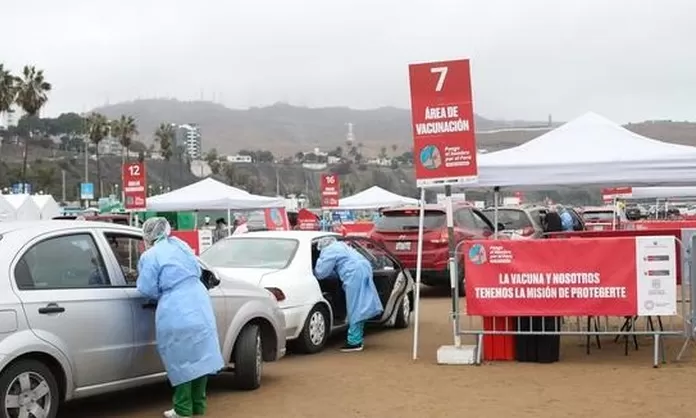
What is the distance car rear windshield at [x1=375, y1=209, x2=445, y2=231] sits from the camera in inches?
675

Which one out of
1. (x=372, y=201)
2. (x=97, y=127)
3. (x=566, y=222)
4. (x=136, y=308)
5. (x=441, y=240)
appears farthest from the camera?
(x=97, y=127)

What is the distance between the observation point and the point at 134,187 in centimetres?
2244

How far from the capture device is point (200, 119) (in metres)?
190

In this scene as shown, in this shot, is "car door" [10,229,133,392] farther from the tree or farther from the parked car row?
the tree

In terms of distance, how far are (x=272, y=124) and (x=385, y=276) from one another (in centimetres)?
17366

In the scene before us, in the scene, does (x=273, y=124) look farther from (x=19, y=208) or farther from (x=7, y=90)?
(x=19, y=208)

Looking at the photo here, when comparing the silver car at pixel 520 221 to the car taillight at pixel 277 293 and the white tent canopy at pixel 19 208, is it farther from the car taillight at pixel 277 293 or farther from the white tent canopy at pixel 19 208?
the white tent canopy at pixel 19 208

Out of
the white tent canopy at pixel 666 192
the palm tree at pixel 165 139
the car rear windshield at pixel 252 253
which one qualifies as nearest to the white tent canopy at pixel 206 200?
the white tent canopy at pixel 666 192

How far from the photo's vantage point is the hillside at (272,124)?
155125 mm

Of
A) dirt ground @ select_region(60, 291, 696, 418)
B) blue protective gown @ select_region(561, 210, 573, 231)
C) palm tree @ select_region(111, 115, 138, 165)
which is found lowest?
dirt ground @ select_region(60, 291, 696, 418)

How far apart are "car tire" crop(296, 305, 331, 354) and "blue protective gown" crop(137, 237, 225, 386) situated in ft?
11.2

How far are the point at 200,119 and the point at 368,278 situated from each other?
183 m

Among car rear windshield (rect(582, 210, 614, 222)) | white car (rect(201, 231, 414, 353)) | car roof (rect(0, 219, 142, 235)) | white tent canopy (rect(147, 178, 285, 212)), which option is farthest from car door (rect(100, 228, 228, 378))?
car rear windshield (rect(582, 210, 614, 222))

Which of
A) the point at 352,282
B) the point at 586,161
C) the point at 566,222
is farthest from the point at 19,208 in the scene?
the point at 586,161
